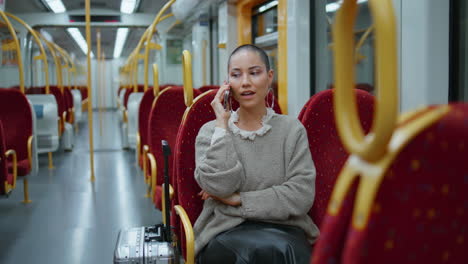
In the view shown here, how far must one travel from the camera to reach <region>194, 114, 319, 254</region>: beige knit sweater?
73.6 inches

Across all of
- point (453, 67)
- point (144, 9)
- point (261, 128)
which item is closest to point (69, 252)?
point (261, 128)

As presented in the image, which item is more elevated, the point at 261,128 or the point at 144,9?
the point at 144,9

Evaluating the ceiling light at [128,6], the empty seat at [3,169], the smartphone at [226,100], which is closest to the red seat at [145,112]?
the empty seat at [3,169]

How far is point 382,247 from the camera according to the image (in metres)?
0.77

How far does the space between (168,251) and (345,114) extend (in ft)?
4.49

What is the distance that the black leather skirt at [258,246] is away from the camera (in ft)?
5.80

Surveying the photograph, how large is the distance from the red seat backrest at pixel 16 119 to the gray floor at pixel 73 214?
666mm

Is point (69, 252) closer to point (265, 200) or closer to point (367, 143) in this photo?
point (265, 200)

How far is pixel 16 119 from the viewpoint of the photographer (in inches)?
186

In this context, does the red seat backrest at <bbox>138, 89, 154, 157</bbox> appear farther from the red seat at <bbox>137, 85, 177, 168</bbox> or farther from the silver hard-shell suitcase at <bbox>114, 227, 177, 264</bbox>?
the silver hard-shell suitcase at <bbox>114, 227, 177, 264</bbox>

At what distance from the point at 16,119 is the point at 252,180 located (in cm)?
353

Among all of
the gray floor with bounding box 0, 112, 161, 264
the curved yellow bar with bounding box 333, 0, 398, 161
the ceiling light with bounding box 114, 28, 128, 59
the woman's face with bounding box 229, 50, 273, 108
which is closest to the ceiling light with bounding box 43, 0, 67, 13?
the ceiling light with bounding box 114, 28, 128, 59

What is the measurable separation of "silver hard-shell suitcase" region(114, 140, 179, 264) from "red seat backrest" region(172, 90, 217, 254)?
78 mm

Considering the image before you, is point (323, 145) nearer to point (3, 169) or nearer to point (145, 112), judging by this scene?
point (3, 169)
